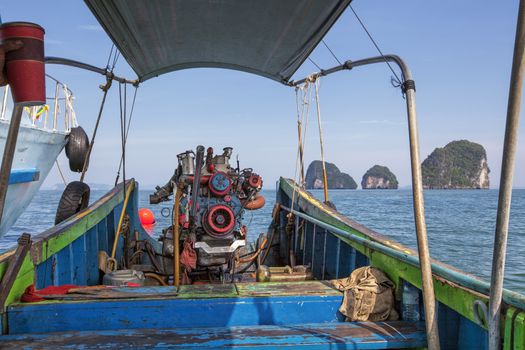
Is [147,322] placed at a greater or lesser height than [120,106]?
lesser

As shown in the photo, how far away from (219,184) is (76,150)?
6.87 meters

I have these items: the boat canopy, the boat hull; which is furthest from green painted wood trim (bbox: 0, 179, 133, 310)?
the boat hull

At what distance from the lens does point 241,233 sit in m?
5.54

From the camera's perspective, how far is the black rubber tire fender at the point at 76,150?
10.7 meters

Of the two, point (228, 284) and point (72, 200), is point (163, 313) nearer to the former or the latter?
point (228, 284)

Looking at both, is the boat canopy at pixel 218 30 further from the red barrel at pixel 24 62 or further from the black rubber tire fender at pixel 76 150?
the black rubber tire fender at pixel 76 150

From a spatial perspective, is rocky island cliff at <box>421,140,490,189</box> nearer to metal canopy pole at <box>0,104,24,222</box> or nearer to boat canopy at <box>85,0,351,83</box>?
boat canopy at <box>85,0,351,83</box>

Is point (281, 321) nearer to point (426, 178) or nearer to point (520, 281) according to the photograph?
point (520, 281)

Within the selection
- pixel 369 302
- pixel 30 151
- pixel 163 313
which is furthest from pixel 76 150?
pixel 369 302

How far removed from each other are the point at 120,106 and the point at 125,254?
2.10m

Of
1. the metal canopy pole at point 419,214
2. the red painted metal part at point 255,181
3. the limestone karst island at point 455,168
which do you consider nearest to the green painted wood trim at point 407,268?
the metal canopy pole at point 419,214

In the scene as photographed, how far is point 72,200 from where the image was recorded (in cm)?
624

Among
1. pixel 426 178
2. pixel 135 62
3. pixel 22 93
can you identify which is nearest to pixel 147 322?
pixel 22 93

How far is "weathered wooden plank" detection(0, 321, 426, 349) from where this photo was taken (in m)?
2.33
